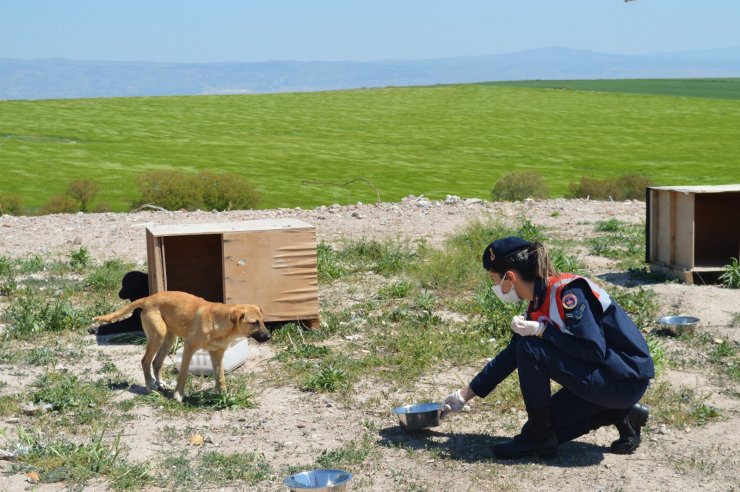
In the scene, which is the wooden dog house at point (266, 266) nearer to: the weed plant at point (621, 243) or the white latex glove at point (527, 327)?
the white latex glove at point (527, 327)

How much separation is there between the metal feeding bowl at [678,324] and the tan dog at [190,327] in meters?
3.82

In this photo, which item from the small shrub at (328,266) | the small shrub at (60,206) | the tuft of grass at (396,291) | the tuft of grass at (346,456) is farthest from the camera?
the small shrub at (60,206)

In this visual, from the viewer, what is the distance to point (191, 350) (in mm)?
6836

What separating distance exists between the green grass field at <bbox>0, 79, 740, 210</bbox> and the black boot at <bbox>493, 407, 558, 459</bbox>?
32.2 m

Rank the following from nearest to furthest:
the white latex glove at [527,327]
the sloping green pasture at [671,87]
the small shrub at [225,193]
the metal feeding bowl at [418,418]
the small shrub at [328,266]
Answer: the white latex glove at [527,327], the metal feeding bowl at [418,418], the small shrub at [328,266], the small shrub at [225,193], the sloping green pasture at [671,87]

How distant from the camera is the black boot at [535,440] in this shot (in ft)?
18.0

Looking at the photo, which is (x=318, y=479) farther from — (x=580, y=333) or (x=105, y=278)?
(x=105, y=278)

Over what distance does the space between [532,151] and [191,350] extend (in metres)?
56.3

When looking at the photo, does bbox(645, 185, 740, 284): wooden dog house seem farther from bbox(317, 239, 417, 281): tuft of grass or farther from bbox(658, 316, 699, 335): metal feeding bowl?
bbox(317, 239, 417, 281): tuft of grass

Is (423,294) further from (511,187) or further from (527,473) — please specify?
(511,187)

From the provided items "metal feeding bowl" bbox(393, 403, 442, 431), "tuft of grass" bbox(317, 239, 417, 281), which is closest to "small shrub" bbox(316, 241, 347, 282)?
"tuft of grass" bbox(317, 239, 417, 281)

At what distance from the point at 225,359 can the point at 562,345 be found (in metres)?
3.32

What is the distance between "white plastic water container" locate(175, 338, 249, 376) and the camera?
7.64 metres

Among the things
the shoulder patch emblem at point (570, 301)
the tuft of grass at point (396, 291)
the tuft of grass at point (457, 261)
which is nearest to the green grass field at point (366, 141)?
the tuft of grass at point (457, 261)
